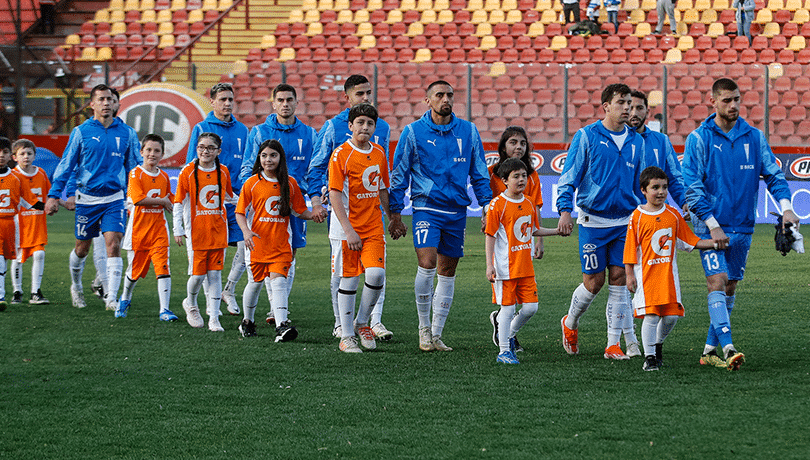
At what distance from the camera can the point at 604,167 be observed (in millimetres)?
6109

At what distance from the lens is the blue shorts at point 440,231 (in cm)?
642

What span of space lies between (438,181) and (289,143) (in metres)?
A: 1.77

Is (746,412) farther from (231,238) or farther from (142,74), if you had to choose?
(142,74)

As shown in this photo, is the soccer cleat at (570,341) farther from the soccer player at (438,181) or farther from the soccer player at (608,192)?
the soccer player at (438,181)

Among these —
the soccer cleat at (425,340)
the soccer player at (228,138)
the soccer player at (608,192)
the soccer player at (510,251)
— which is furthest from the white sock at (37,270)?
the soccer player at (608,192)

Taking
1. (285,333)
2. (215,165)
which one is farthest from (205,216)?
(285,333)

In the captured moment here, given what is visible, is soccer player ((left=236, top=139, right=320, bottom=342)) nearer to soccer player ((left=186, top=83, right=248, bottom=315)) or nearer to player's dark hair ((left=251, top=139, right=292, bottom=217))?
player's dark hair ((left=251, top=139, right=292, bottom=217))

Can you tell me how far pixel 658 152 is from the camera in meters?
6.22

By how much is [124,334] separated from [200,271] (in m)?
0.75

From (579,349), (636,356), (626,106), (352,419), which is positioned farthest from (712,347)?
(352,419)

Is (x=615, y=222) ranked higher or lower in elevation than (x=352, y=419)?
higher

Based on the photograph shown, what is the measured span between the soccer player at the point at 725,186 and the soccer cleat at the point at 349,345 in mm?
2250

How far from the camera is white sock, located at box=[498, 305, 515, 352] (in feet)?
19.9

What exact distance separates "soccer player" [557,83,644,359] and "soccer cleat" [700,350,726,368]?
17.8 inches
